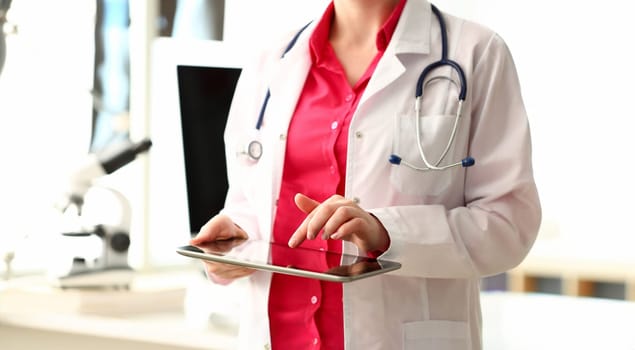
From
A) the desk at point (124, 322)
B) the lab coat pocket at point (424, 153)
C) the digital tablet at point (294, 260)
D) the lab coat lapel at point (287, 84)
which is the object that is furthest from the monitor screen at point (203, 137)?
the lab coat pocket at point (424, 153)

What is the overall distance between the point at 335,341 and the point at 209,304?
36.9 inches

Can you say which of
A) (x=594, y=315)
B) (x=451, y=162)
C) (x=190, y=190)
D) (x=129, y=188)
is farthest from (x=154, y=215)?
(x=451, y=162)

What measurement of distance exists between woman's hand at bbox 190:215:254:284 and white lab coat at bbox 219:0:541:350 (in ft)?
0.16

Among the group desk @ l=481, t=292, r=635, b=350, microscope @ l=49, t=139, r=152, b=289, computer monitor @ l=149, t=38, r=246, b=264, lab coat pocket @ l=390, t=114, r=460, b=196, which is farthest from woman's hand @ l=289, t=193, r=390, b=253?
microscope @ l=49, t=139, r=152, b=289

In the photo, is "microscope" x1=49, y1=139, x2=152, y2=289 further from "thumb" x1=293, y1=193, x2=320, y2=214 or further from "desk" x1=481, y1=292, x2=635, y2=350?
"thumb" x1=293, y1=193, x2=320, y2=214

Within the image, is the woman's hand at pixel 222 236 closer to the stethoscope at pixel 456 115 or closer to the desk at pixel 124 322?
the stethoscope at pixel 456 115

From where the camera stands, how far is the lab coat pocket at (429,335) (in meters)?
1.10

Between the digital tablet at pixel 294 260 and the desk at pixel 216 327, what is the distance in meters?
0.70

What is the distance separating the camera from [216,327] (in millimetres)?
1813

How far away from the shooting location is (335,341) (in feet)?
3.65

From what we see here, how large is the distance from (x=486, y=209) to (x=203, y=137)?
86cm

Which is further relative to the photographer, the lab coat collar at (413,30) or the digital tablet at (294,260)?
the lab coat collar at (413,30)

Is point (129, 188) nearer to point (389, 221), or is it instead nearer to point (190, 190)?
point (190, 190)

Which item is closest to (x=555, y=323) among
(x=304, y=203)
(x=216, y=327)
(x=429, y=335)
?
(x=216, y=327)
